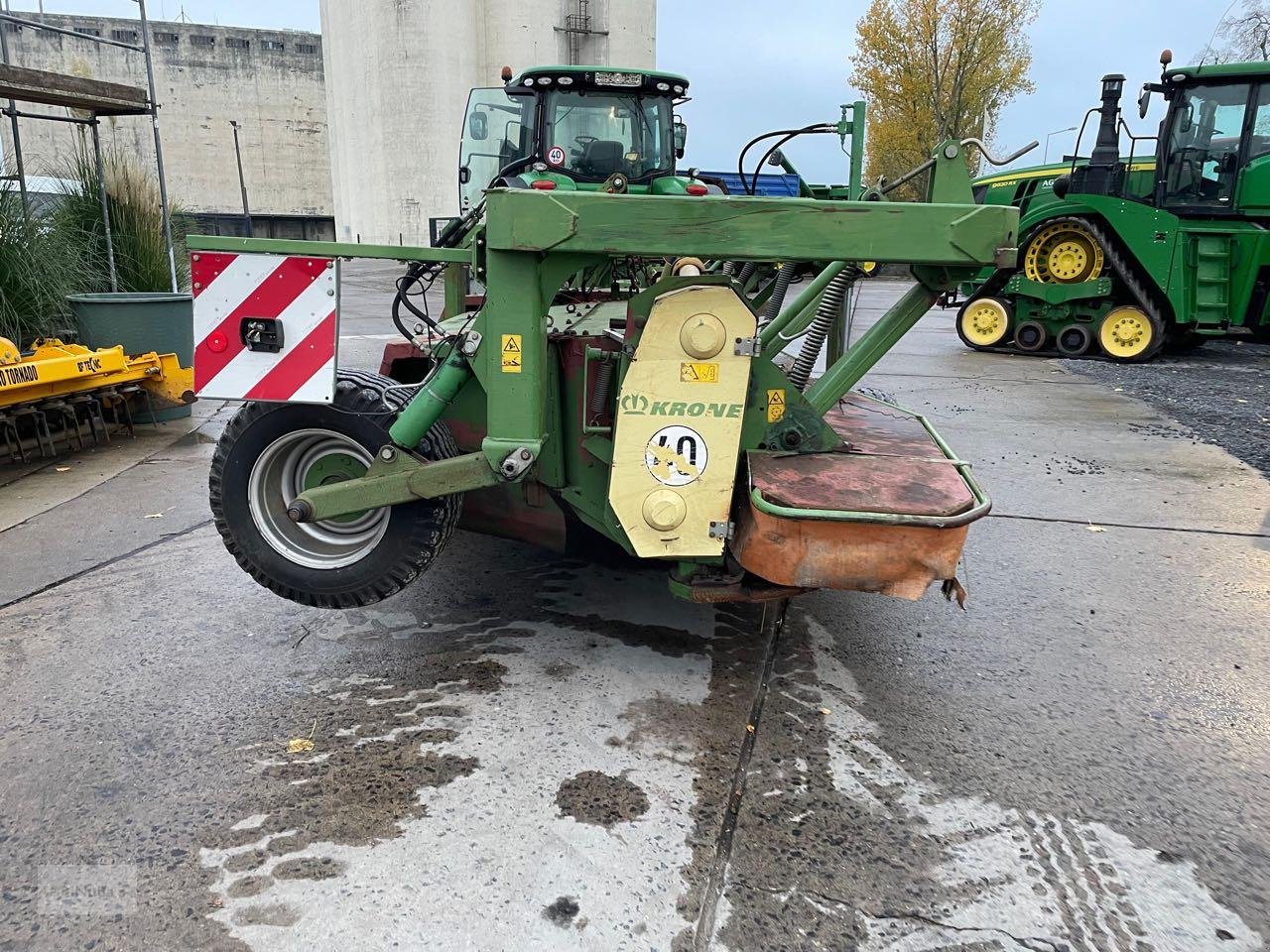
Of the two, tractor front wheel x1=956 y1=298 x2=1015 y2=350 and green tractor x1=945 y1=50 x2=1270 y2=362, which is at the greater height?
green tractor x1=945 y1=50 x2=1270 y2=362

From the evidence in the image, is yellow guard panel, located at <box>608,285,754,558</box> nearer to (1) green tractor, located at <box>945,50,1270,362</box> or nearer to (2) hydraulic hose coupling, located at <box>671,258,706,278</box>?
(2) hydraulic hose coupling, located at <box>671,258,706,278</box>

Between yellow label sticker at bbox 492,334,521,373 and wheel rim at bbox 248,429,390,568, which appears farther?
wheel rim at bbox 248,429,390,568

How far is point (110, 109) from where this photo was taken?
7.08 metres

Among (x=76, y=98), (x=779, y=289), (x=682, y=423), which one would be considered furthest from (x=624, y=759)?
(x=76, y=98)

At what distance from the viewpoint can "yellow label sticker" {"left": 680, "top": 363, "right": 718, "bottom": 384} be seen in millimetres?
2775

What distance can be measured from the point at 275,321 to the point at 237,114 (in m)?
50.7

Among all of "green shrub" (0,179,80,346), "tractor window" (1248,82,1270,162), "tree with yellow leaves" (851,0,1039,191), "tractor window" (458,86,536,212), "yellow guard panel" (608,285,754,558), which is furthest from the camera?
"tree with yellow leaves" (851,0,1039,191)

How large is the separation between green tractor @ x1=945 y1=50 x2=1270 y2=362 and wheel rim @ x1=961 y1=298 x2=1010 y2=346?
124 mm

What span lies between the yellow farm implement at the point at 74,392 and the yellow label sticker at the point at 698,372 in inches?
155

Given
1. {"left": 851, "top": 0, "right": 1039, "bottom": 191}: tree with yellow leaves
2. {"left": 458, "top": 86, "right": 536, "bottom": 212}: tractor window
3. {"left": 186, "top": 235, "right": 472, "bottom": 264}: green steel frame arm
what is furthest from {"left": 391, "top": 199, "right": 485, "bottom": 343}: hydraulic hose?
{"left": 851, "top": 0, "right": 1039, "bottom": 191}: tree with yellow leaves

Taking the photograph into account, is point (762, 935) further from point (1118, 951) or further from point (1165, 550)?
point (1165, 550)

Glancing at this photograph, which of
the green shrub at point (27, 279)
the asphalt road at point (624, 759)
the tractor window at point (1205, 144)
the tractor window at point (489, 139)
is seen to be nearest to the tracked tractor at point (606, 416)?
the asphalt road at point (624, 759)

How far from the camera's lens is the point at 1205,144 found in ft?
33.2

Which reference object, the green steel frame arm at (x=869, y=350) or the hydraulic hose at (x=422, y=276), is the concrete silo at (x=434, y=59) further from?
the green steel frame arm at (x=869, y=350)
